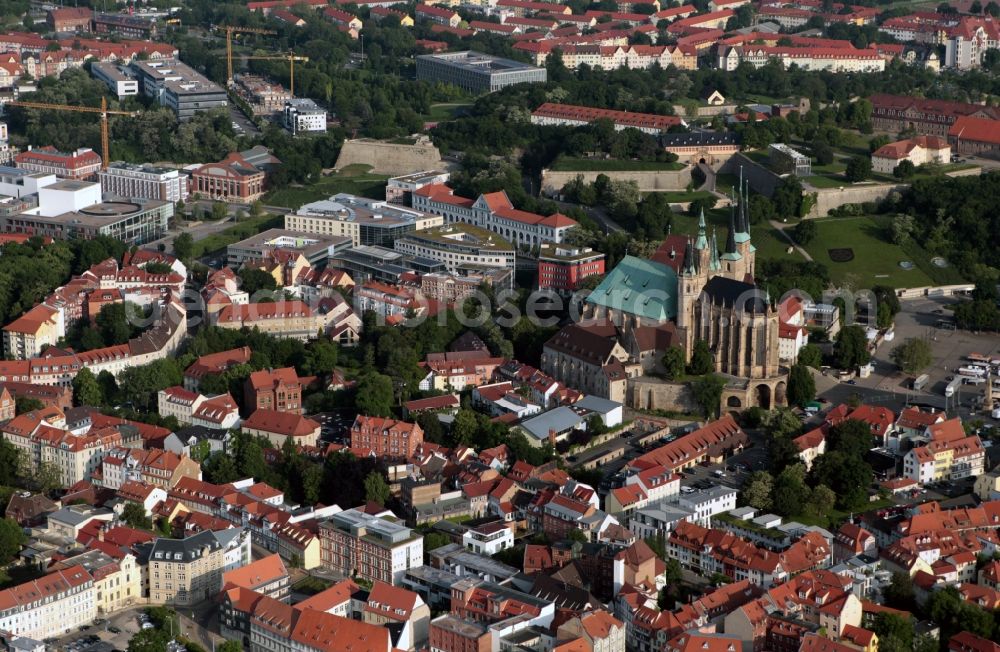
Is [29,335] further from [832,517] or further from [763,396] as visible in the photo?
[832,517]

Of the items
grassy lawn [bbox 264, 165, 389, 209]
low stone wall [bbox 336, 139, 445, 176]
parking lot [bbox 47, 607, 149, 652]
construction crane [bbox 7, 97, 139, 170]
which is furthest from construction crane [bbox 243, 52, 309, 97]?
parking lot [bbox 47, 607, 149, 652]

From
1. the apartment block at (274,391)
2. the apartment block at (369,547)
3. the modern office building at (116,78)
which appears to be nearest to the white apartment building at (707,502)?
the apartment block at (369,547)

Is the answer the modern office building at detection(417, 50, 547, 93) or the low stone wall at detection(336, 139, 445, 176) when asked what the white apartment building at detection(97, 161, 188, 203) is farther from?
the modern office building at detection(417, 50, 547, 93)

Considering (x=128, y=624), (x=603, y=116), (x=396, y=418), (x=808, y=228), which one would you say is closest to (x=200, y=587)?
(x=128, y=624)

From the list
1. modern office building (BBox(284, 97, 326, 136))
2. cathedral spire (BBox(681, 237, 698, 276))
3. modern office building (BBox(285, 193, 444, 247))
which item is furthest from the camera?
modern office building (BBox(284, 97, 326, 136))

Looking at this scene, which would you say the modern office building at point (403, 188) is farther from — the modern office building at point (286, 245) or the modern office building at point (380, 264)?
the modern office building at point (380, 264)

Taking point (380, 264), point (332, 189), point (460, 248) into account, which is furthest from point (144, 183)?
point (460, 248)

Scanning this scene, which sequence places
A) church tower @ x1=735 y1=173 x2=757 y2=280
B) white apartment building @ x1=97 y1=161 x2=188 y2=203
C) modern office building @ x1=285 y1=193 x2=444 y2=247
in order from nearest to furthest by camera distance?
1. church tower @ x1=735 y1=173 x2=757 y2=280
2. modern office building @ x1=285 y1=193 x2=444 y2=247
3. white apartment building @ x1=97 y1=161 x2=188 y2=203
